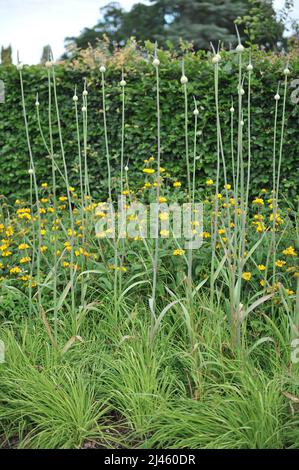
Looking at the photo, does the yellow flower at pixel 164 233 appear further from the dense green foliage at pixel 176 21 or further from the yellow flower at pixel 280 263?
the dense green foliage at pixel 176 21

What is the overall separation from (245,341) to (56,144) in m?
3.62

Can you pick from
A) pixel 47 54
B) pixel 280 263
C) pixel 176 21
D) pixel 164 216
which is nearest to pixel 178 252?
pixel 164 216

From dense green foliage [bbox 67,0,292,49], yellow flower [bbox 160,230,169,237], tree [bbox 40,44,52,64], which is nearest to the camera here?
tree [bbox 40,44,52,64]

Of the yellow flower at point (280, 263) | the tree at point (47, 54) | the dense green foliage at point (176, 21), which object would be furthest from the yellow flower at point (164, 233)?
the dense green foliage at point (176, 21)

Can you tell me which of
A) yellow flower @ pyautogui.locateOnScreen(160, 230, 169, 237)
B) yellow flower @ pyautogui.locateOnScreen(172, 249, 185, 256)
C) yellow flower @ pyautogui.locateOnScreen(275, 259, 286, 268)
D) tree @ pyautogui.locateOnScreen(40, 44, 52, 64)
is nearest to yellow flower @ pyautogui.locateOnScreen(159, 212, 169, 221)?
yellow flower @ pyautogui.locateOnScreen(160, 230, 169, 237)

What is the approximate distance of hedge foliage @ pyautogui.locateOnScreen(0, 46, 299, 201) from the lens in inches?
194

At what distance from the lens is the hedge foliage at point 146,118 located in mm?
4926

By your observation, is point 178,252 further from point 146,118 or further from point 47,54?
point 146,118

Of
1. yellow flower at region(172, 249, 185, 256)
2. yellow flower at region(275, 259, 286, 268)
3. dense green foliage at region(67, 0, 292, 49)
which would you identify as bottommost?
yellow flower at region(275, 259, 286, 268)

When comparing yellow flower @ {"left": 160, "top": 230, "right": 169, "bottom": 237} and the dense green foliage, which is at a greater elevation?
the dense green foliage

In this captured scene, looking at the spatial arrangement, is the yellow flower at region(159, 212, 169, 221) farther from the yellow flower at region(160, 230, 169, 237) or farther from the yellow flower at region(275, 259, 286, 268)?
the yellow flower at region(275, 259, 286, 268)

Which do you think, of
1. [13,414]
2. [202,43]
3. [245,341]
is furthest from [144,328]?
[202,43]

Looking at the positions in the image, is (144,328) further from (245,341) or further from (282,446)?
(282,446)

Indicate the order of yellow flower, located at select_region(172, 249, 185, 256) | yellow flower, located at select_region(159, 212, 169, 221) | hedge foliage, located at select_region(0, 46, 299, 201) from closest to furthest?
yellow flower, located at select_region(172, 249, 185, 256) → yellow flower, located at select_region(159, 212, 169, 221) → hedge foliage, located at select_region(0, 46, 299, 201)
